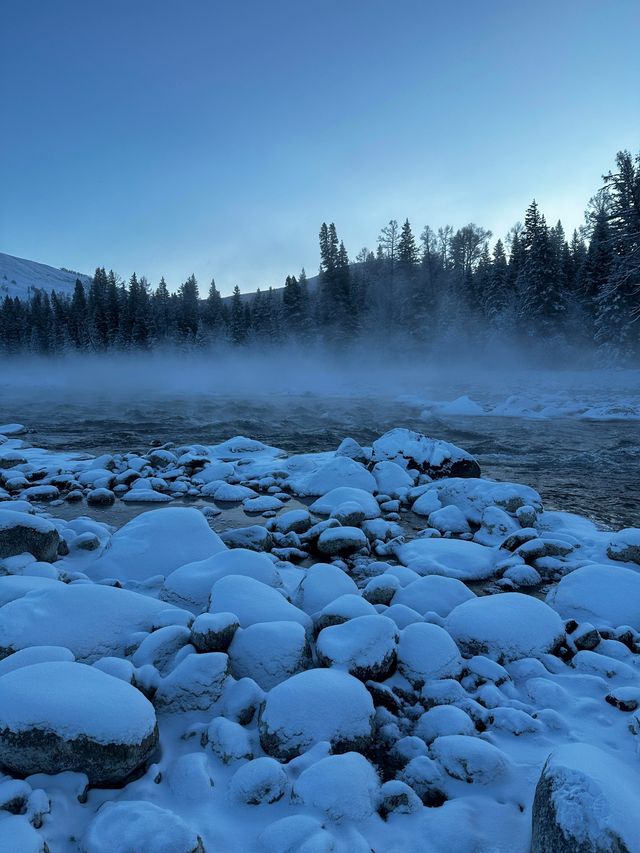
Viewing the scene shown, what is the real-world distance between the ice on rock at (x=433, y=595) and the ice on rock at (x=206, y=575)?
118cm

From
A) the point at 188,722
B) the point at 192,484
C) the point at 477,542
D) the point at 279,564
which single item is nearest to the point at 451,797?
the point at 188,722

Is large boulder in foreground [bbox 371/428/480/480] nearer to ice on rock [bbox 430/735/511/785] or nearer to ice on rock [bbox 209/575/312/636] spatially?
ice on rock [bbox 209/575/312/636]

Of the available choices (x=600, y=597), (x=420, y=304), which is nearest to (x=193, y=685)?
(x=600, y=597)

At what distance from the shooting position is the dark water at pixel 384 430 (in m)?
8.16

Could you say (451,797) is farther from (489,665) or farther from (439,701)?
(489,665)

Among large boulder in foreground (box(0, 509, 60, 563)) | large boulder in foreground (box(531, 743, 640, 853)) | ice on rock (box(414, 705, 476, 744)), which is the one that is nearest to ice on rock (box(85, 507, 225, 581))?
large boulder in foreground (box(0, 509, 60, 563))

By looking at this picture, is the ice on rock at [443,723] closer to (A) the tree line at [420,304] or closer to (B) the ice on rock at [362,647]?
(B) the ice on rock at [362,647]

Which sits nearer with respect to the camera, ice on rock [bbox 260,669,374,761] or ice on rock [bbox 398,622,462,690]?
ice on rock [bbox 260,669,374,761]

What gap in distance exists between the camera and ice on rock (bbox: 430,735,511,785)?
94.9 inches

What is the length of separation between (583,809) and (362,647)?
1.54 metres

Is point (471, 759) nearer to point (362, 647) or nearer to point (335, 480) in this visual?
point (362, 647)

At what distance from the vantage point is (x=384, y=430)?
14836 millimetres

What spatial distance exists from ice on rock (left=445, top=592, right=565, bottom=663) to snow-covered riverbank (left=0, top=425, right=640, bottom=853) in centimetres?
2

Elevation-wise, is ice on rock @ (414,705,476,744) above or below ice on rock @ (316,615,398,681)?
below
